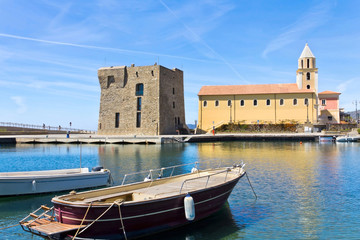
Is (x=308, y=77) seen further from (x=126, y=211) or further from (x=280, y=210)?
(x=126, y=211)

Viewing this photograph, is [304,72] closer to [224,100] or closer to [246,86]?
[246,86]

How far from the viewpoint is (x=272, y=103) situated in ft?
173

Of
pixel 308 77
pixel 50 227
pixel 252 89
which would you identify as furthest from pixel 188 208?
pixel 308 77

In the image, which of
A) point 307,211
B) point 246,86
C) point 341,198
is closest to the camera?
point 307,211

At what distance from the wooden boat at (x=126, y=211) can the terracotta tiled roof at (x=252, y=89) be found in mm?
45379

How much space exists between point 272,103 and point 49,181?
4499 cm

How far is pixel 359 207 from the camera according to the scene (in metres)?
10.8

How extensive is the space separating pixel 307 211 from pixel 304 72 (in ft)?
153

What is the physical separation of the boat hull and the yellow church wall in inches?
1771

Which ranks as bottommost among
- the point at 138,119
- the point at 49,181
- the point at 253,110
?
the point at 49,181

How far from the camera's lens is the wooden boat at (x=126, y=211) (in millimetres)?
7473

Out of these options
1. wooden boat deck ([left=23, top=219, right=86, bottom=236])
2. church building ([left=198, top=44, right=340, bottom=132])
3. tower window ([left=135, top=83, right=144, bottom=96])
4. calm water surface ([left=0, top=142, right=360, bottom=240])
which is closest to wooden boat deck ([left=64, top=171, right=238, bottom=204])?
wooden boat deck ([left=23, top=219, right=86, bottom=236])

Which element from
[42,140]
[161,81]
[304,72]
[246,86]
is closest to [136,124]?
[161,81]

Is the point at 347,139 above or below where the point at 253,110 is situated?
below
